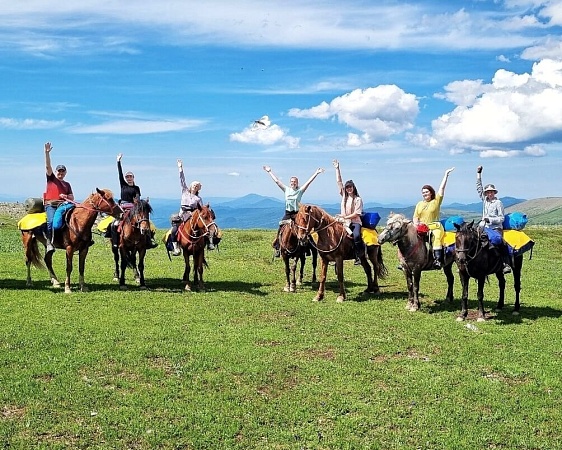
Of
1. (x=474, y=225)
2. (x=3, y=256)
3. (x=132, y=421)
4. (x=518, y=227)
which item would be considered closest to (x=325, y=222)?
(x=474, y=225)

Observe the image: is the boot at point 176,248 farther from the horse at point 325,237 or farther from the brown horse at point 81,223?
the horse at point 325,237

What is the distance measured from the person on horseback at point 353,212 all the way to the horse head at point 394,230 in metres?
2.10

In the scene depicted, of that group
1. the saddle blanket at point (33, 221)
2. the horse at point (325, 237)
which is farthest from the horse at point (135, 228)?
the horse at point (325, 237)

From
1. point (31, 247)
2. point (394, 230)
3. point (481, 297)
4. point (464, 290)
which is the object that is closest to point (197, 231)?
point (31, 247)

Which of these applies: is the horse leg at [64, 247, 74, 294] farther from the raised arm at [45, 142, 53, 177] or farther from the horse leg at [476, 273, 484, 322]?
the horse leg at [476, 273, 484, 322]

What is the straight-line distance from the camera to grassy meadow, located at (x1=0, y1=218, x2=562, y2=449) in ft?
26.4

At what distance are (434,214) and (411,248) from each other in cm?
130

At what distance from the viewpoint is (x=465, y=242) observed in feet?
46.0

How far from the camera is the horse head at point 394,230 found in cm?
1510

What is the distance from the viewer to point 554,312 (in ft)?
53.2

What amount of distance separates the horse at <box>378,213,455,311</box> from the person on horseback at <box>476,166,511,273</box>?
1499 millimetres

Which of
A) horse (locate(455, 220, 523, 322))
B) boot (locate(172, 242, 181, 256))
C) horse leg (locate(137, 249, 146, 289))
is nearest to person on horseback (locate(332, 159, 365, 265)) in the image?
horse (locate(455, 220, 523, 322))

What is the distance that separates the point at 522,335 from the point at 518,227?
3669mm

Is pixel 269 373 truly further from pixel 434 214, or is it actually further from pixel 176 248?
pixel 176 248
